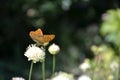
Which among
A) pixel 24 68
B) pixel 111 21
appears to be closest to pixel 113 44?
pixel 111 21

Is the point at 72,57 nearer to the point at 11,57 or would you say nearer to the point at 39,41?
the point at 11,57

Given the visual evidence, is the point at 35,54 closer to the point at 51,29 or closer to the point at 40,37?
the point at 40,37

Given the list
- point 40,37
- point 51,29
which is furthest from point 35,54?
point 51,29

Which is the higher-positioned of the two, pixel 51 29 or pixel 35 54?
pixel 51 29

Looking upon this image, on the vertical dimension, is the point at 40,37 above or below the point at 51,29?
below

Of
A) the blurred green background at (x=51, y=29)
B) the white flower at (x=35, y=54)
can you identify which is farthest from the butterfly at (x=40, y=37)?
the blurred green background at (x=51, y=29)

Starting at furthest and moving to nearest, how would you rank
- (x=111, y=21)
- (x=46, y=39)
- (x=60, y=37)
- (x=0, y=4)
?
(x=60, y=37) < (x=111, y=21) < (x=0, y=4) < (x=46, y=39)

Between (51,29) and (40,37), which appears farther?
(51,29)

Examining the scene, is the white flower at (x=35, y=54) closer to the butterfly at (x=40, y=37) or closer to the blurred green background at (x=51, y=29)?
the butterfly at (x=40, y=37)
